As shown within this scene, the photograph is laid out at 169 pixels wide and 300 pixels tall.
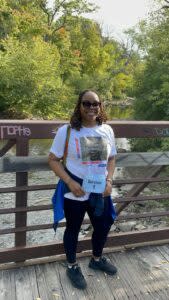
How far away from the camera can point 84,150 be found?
259 cm

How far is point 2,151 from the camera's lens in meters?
2.74

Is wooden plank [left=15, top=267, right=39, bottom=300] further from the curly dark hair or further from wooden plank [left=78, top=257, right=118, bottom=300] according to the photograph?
the curly dark hair

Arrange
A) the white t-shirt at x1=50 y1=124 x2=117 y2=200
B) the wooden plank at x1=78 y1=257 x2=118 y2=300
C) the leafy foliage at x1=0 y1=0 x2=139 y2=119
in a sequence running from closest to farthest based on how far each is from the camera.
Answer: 1. the white t-shirt at x1=50 y1=124 x2=117 y2=200
2. the wooden plank at x1=78 y1=257 x2=118 y2=300
3. the leafy foliage at x1=0 y1=0 x2=139 y2=119

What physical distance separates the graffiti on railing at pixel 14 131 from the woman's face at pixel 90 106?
1.53 feet

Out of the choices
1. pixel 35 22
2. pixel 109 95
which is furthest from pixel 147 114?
pixel 109 95

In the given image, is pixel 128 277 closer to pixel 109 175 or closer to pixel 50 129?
pixel 109 175

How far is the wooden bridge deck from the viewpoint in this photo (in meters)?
2.82

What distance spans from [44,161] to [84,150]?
1.45 ft

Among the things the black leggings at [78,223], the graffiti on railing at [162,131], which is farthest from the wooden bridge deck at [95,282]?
the graffiti on railing at [162,131]

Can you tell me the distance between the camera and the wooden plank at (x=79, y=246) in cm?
306

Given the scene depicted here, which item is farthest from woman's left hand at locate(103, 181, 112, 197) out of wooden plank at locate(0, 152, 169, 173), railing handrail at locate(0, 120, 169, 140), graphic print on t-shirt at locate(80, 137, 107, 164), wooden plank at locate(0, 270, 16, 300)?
wooden plank at locate(0, 270, 16, 300)

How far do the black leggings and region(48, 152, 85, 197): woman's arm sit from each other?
138mm

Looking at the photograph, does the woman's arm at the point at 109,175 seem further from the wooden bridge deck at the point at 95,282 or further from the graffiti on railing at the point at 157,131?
the wooden bridge deck at the point at 95,282

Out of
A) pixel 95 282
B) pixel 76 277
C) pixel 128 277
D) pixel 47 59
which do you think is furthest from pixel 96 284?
pixel 47 59
